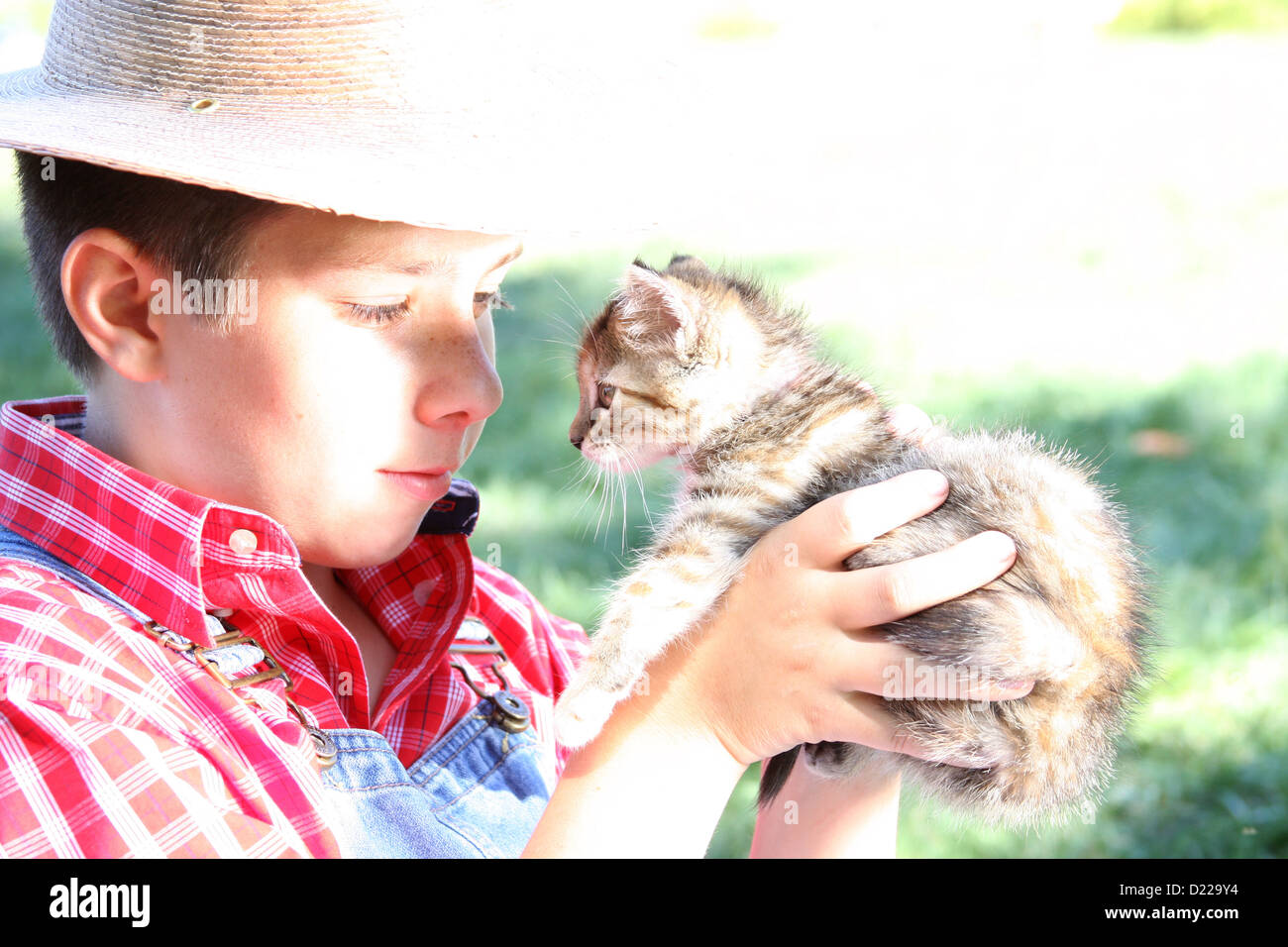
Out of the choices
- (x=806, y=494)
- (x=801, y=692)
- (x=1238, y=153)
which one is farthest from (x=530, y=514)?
(x=1238, y=153)

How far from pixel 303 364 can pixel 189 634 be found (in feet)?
1.07

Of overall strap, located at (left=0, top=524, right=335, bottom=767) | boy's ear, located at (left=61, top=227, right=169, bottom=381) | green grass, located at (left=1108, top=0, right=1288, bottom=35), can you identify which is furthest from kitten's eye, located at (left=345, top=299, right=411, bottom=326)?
green grass, located at (left=1108, top=0, right=1288, bottom=35)

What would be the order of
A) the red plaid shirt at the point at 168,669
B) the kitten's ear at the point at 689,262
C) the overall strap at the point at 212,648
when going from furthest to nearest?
the kitten's ear at the point at 689,262, the overall strap at the point at 212,648, the red plaid shirt at the point at 168,669

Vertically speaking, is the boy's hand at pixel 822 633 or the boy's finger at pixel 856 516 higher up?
the boy's finger at pixel 856 516

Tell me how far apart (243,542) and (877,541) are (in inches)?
29.6

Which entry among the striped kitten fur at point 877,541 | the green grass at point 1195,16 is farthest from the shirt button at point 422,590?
the green grass at point 1195,16

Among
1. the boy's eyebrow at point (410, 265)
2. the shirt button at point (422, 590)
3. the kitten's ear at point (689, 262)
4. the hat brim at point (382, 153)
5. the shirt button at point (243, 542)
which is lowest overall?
the shirt button at point (422, 590)

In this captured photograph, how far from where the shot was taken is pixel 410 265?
138 centimetres

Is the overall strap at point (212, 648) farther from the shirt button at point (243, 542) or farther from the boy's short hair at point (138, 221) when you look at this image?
the boy's short hair at point (138, 221)

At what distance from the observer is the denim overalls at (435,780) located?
1384mm

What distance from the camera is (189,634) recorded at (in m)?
1.36

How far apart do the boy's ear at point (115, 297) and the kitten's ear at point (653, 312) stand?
0.73 meters

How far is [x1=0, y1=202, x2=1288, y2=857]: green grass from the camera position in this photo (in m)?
2.52

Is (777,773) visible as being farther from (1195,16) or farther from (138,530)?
(1195,16)
